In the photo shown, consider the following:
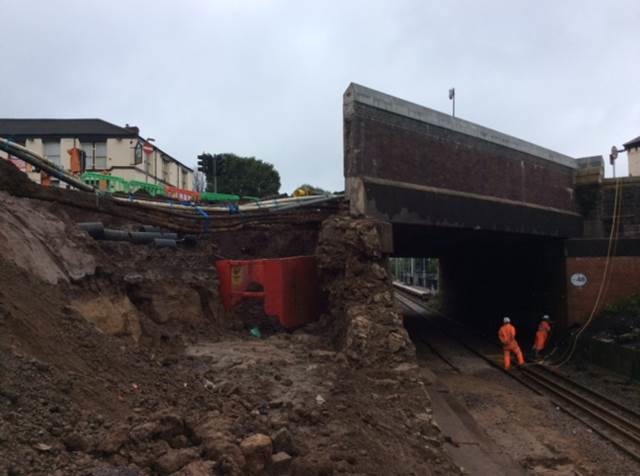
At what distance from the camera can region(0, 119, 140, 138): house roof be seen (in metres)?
42.1

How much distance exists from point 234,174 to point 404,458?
4946 centimetres

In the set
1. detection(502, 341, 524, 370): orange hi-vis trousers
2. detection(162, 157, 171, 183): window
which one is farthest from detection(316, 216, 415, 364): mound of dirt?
detection(162, 157, 171, 183): window

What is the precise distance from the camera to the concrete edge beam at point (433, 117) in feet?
46.1

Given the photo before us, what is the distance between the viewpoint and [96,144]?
137 feet

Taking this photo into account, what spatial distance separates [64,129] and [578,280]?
39351 millimetres

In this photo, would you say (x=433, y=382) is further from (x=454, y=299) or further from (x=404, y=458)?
(x=454, y=299)

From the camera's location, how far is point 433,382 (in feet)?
46.6

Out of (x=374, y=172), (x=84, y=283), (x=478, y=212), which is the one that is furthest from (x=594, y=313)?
(x=84, y=283)

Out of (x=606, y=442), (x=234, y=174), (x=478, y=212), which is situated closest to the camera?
(x=606, y=442)

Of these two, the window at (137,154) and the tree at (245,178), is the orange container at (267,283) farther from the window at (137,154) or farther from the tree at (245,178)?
the tree at (245,178)

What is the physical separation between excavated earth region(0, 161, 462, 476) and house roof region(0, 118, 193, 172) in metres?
31.7

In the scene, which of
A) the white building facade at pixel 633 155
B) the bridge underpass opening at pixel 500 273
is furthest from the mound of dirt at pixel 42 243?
the white building facade at pixel 633 155

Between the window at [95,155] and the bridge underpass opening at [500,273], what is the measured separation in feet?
84.3

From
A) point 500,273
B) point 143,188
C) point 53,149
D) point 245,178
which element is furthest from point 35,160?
point 245,178
